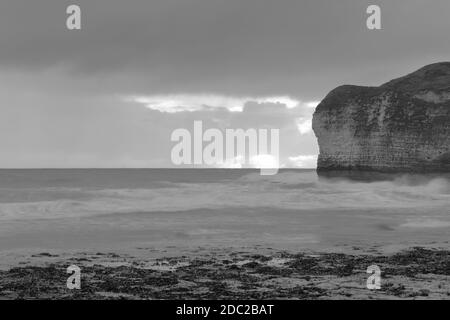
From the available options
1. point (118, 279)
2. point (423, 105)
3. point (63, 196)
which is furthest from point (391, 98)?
point (118, 279)

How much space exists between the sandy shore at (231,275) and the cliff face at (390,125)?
169 feet

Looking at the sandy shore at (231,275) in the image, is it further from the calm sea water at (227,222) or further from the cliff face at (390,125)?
the cliff face at (390,125)

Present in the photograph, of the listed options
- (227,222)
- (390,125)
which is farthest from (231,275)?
(390,125)

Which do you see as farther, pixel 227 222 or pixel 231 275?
pixel 227 222

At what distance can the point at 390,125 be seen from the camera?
232 ft

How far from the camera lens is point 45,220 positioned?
30.5 m

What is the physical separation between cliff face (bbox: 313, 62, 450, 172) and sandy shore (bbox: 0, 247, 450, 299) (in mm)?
51558

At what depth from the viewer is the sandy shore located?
39.9 feet

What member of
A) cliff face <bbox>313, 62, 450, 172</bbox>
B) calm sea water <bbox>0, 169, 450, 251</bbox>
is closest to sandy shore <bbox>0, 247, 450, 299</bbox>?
calm sea water <bbox>0, 169, 450, 251</bbox>

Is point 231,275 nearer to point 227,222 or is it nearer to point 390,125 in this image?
point 227,222

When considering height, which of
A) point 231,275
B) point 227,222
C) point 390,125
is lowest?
point 227,222

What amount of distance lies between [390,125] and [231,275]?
6029 cm
